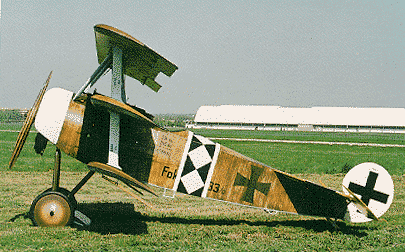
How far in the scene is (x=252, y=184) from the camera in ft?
26.4

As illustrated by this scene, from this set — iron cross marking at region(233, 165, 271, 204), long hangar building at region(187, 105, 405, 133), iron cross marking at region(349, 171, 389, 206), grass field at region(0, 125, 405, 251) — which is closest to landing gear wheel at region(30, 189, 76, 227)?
grass field at region(0, 125, 405, 251)

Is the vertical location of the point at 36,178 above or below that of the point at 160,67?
below

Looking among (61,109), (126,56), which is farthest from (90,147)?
(126,56)

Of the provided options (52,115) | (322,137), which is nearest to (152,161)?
(52,115)

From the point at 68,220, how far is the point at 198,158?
337 cm

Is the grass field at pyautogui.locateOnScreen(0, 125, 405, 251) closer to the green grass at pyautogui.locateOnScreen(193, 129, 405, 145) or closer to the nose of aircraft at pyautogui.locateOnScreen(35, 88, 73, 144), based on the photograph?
the nose of aircraft at pyautogui.locateOnScreen(35, 88, 73, 144)

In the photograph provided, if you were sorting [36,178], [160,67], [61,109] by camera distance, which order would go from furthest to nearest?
[36,178] < [160,67] < [61,109]

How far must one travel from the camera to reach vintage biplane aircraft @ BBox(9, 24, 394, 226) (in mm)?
7359

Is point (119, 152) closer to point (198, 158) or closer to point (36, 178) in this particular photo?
point (198, 158)

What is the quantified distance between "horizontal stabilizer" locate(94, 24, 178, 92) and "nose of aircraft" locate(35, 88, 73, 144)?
1546 millimetres

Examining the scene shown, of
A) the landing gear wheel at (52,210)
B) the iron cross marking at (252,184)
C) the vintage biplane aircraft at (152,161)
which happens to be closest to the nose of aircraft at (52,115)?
the vintage biplane aircraft at (152,161)

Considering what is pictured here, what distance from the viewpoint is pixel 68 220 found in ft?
24.8

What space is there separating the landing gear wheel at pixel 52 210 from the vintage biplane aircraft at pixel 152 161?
0.07 feet

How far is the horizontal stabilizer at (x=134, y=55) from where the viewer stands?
256 inches
